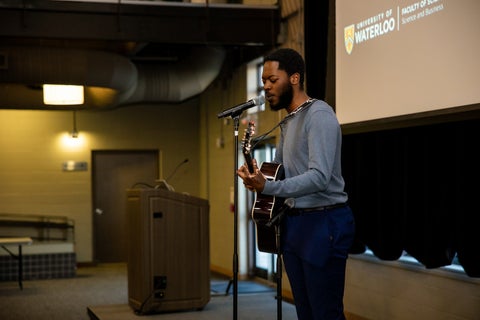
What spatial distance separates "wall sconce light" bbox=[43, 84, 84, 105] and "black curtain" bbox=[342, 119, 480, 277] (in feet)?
11.9

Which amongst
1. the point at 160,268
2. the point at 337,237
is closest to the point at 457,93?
the point at 337,237

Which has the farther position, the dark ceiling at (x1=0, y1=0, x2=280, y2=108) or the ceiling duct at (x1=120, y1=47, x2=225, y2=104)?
the ceiling duct at (x1=120, y1=47, x2=225, y2=104)

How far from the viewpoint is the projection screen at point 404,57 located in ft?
11.6

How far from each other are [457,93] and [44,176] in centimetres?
765

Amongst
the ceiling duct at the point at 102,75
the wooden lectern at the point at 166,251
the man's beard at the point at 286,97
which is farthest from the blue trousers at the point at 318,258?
the ceiling duct at the point at 102,75

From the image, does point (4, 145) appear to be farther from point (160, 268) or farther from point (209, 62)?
point (160, 268)

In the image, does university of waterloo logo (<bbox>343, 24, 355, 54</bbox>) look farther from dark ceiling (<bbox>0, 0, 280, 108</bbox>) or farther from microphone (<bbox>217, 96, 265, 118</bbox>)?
dark ceiling (<bbox>0, 0, 280, 108</bbox>)

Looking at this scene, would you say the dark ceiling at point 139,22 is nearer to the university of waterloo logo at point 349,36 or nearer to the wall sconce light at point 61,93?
the wall sconce light at point 61,93

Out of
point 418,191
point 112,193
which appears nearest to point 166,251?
point 418,191

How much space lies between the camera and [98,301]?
22.9ft

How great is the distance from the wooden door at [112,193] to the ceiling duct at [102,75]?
1.96 m

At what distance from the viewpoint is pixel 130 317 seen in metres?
5.71

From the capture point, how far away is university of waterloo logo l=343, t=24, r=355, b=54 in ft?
15.0

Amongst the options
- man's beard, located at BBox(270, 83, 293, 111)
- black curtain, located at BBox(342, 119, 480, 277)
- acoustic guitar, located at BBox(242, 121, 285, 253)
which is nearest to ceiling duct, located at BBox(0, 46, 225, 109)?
black curtain, located at BBox(342, 119, 480, 277)
